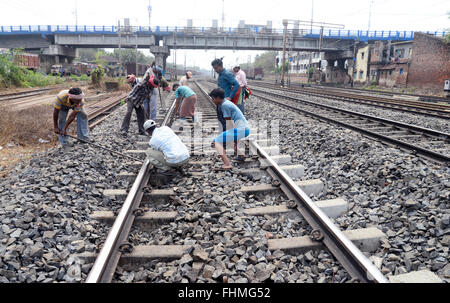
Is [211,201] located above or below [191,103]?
below

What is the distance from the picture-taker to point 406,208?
12.6 feet

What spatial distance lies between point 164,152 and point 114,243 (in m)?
2.17

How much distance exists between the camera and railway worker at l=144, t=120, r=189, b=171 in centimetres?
491

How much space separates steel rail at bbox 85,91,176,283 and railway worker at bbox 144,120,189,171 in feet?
2.67

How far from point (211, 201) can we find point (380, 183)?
2493 mm

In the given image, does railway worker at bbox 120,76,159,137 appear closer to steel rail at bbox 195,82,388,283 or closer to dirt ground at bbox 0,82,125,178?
dirt ground at bbox 0,82,125,178

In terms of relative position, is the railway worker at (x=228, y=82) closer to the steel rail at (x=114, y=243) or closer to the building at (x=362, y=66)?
the steel rail at (x=114, y=243)

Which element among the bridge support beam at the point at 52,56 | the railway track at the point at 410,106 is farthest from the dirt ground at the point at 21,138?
the bridge support beam at the point at 52,56

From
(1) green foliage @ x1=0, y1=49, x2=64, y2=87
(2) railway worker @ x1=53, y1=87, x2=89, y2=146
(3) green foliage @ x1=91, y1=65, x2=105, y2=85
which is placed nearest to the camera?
(2) railway worker @ x1=53, y1=87, x2=89, y2=146

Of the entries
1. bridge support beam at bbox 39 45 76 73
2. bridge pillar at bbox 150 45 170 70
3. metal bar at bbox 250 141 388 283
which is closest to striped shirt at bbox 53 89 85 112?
metal bar at bbox 250 141 388 283

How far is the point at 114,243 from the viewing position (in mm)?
2947

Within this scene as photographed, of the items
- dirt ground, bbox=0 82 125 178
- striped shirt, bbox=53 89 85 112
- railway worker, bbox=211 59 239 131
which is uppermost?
railway worker, bbox=211 59 239 131
